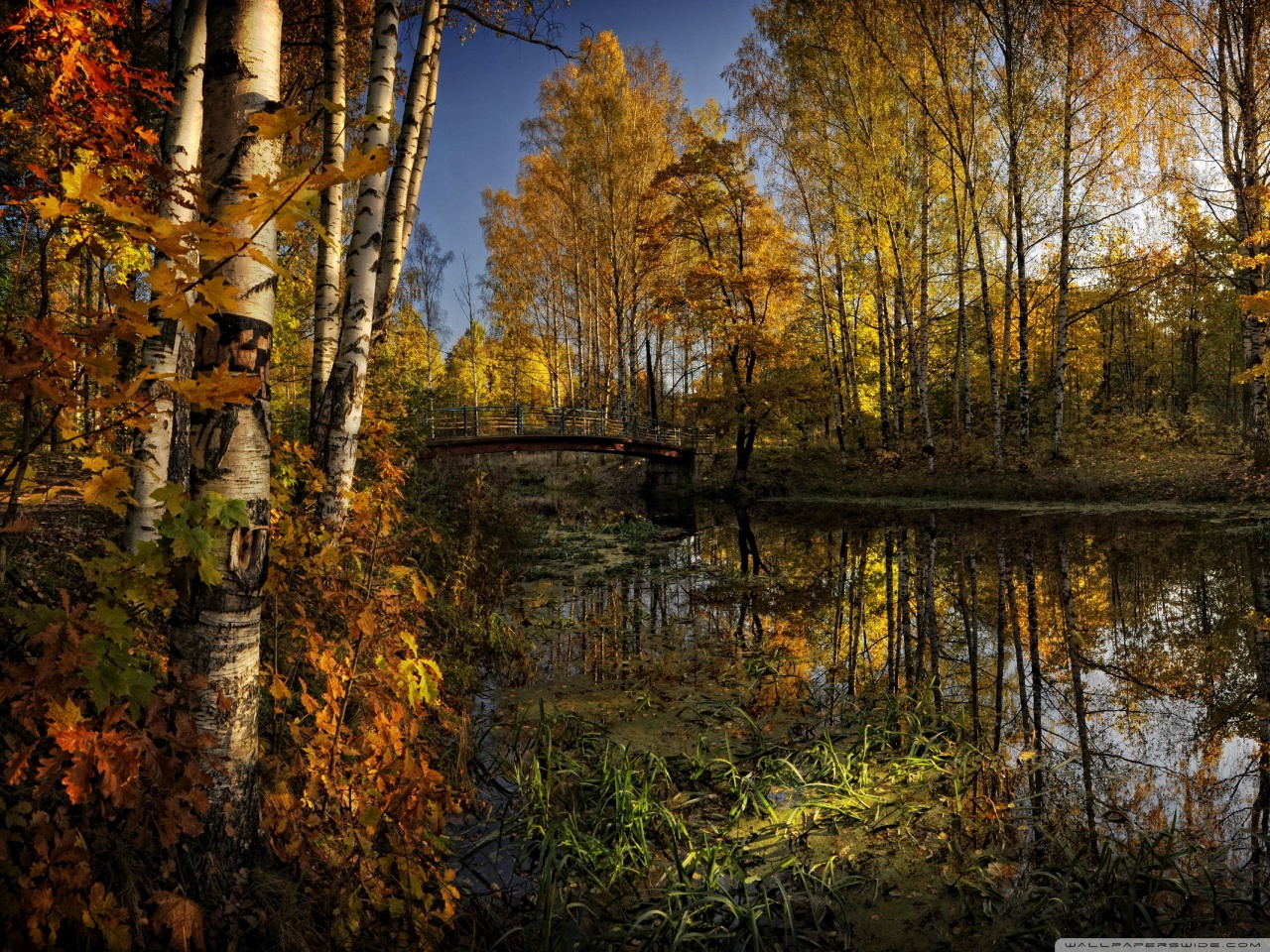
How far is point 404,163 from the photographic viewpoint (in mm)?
4789

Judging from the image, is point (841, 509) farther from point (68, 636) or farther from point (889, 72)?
point (68, 636)

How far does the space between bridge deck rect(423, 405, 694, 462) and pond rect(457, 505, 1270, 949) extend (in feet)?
32.6

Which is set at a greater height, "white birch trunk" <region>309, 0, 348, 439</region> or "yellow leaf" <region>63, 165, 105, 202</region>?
"white birch trunk" <region>309, 0, 348, 439</region>

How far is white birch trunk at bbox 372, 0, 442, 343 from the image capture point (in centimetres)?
497

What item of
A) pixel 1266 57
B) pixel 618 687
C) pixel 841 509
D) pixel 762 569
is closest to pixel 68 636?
pixel 618 687

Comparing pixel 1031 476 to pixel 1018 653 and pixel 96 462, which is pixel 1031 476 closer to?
pixel 1018 653

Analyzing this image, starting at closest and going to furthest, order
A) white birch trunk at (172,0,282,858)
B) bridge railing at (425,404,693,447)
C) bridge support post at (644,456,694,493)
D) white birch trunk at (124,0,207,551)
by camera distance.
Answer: white birch trunk at (172,0,282,858), white birch trunk at (124,0,207,551), bridge railing at (425,404,693,447), bridge support post at (644,456,694,493)

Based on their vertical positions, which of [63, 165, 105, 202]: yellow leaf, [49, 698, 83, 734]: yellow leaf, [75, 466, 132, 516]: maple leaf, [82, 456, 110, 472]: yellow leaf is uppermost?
[63, 165, 105, 202]: yellow leaf

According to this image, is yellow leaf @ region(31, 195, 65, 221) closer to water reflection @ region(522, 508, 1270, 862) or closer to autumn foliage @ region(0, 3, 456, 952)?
autumn foliage @ region(0, 3, 456, 952)

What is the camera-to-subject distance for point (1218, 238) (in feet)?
67.8

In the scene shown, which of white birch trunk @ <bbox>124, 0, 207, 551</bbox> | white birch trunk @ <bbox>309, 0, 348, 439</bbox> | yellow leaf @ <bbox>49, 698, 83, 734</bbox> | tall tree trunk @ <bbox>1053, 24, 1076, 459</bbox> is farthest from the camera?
tall tree trunk @ <bbox>1053, 24, 1076, 459</bbox>

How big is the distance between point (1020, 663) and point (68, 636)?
209 inches

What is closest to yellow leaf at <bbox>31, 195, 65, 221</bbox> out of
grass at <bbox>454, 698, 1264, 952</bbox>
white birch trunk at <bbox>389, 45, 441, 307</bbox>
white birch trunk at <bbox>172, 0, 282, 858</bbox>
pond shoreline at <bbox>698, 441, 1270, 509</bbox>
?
white birch trunk at <bbox>172, 0, 282, 858</bbox>

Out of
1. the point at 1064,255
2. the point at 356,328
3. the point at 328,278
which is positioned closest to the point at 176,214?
the point at 356,328
